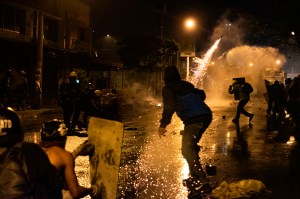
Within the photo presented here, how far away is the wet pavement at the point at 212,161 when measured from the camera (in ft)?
20.9

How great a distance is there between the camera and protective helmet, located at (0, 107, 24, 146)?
2.43m

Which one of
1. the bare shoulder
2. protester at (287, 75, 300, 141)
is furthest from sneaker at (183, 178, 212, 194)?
protester at (287, 75, 300, 141)

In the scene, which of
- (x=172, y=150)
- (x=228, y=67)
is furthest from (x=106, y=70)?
(x=172, y=150)

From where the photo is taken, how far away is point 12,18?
26297mm

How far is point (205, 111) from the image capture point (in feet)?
20.4

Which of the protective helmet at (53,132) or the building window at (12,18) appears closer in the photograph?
the protective helmet at (53,132)

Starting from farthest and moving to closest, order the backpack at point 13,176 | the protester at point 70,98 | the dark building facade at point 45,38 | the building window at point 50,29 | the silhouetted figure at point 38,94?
the building window at point 50,29 < the dark building facade at point 45,38 < the silhouetted figure at point 38,94 < the protester at point 70,98 < the backpack at point 13,176

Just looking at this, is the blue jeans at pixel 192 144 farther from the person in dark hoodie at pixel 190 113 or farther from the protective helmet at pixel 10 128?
the protective helmet at pixel 10 128

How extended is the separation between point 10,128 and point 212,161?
6.43 meters

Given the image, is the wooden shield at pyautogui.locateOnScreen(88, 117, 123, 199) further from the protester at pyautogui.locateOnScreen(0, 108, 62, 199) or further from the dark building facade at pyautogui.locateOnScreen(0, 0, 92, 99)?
the dark building facade at pyautogui.locateOnScreen(0, 0, 92, 99)

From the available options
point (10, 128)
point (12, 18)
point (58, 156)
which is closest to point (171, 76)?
point (58, 156)

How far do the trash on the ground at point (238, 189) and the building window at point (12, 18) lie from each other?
22403mm

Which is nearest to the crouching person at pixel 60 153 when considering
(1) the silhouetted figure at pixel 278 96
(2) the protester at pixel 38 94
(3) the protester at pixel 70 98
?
(3) the protester at pixel 70 98

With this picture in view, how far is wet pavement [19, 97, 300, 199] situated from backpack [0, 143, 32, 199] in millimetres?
3627
